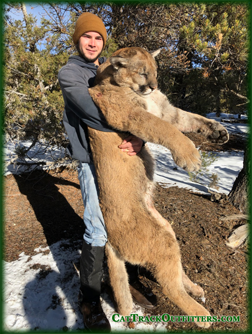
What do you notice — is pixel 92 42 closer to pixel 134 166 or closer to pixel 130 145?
pixel 130 145

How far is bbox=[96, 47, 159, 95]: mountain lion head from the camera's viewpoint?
6.53 feet

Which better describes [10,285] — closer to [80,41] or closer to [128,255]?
[128,255]

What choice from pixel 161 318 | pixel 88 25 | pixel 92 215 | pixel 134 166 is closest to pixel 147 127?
pixel 134 166

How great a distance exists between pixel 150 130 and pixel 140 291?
187 cm

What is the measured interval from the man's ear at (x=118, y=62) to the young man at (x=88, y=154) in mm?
330

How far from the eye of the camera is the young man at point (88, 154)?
77.9 inches

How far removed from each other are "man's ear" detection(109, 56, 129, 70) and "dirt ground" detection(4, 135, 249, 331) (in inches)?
95.2

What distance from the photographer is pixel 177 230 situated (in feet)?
10.6

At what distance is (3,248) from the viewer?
3.33 meters

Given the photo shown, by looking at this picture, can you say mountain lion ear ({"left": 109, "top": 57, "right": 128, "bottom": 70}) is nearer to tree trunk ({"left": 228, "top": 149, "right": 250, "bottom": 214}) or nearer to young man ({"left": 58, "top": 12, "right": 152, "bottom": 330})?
young man ({"left": 58, "top": 12, "right": 152, "bottom": 330})

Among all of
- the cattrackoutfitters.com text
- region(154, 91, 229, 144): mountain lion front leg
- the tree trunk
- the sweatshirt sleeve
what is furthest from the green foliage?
the cattrackoutfitters.com text

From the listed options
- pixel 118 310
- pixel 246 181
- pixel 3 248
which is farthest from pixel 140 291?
pixel 246 181

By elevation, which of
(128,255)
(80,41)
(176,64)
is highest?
(176,64)

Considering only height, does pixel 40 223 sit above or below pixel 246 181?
below
